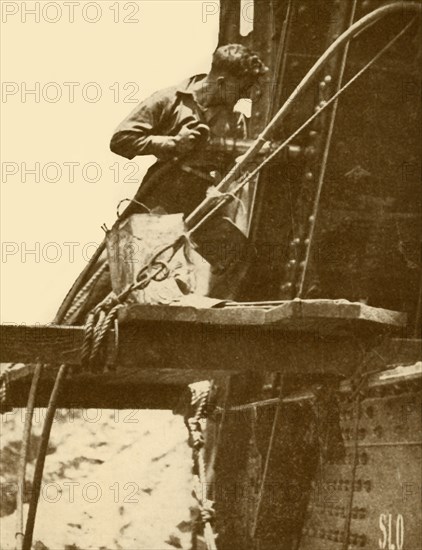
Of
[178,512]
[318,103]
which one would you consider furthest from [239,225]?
[178,512]

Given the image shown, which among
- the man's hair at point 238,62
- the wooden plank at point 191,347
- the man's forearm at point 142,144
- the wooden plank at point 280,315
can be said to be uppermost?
the man's hair at point 238,62

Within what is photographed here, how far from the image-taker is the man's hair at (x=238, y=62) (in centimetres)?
640

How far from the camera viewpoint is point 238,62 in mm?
6414

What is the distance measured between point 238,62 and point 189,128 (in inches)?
21.8

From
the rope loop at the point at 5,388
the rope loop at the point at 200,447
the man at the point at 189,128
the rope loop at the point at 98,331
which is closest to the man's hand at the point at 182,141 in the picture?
the man at the point at 189,128

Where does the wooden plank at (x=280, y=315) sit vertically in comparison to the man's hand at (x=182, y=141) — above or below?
below

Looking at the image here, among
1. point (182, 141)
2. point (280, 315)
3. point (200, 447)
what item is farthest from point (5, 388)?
point (280, 315)

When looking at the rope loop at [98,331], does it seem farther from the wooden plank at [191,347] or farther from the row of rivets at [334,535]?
the row of rivets at [334,535]

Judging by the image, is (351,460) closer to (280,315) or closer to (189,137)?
(280,315)

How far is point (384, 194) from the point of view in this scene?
5.84 meters

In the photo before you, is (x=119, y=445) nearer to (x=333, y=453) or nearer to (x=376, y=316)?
(x=333, y=453)

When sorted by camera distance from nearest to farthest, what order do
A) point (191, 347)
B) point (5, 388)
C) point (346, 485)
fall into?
point (191, 347)
point (346, 485)
point (5, 388)

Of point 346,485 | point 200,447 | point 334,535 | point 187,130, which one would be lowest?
point 334,535

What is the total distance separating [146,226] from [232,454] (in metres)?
2.89
